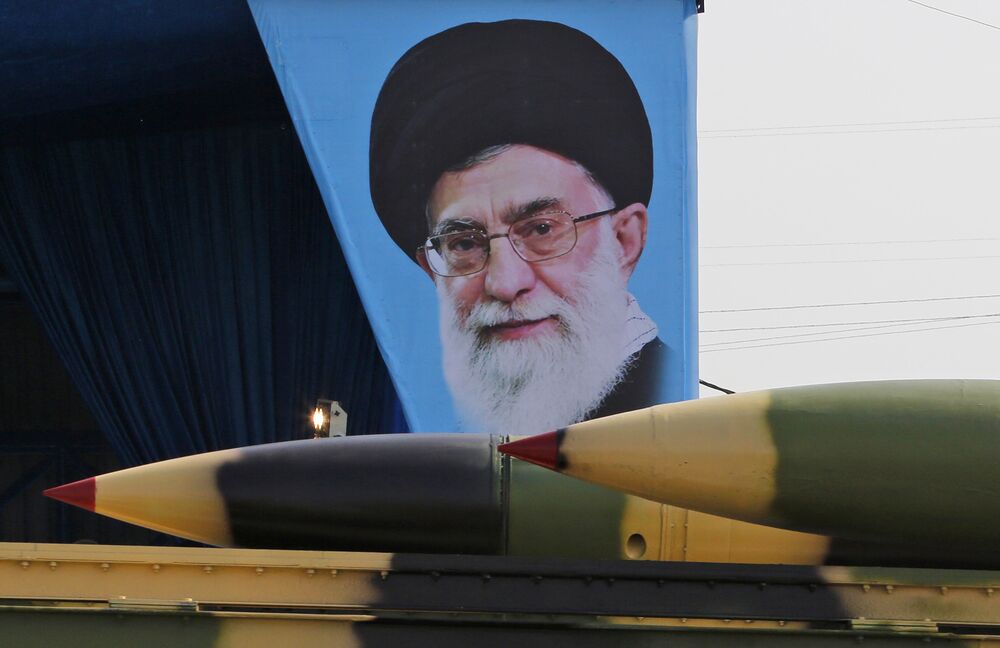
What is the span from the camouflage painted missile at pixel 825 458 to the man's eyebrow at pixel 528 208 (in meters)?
8.82

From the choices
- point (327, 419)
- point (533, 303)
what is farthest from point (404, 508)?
point (533, 303)

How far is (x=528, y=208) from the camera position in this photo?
14.5 m

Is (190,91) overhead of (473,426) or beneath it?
overhead

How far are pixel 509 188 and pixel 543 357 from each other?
2074 millimetres

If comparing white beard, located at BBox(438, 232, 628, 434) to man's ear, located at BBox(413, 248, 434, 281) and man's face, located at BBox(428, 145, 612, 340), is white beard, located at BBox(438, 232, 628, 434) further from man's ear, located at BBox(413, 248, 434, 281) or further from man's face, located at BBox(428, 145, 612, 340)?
man's ear, located at BBox(413, 248, 434, 281)

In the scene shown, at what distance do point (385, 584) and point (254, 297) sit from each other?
13.4 m

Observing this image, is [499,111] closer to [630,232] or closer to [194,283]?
[630,232]

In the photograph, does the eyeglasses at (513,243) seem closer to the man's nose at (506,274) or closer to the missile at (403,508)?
the man's nose at (506,274)

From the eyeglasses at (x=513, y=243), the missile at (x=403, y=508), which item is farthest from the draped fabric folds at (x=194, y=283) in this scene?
the missile at (x=403, y=508)

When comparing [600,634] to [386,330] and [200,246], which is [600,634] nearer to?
[386,330]

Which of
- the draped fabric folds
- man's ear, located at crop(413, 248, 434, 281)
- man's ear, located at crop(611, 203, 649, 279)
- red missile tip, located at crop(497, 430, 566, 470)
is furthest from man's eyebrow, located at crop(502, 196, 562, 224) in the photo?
red missile tip, located at crop(497, 430, 566, 470)

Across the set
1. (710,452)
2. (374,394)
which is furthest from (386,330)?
(710,452)

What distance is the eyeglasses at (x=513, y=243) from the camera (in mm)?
14453

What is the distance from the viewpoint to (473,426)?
14.2 meters
